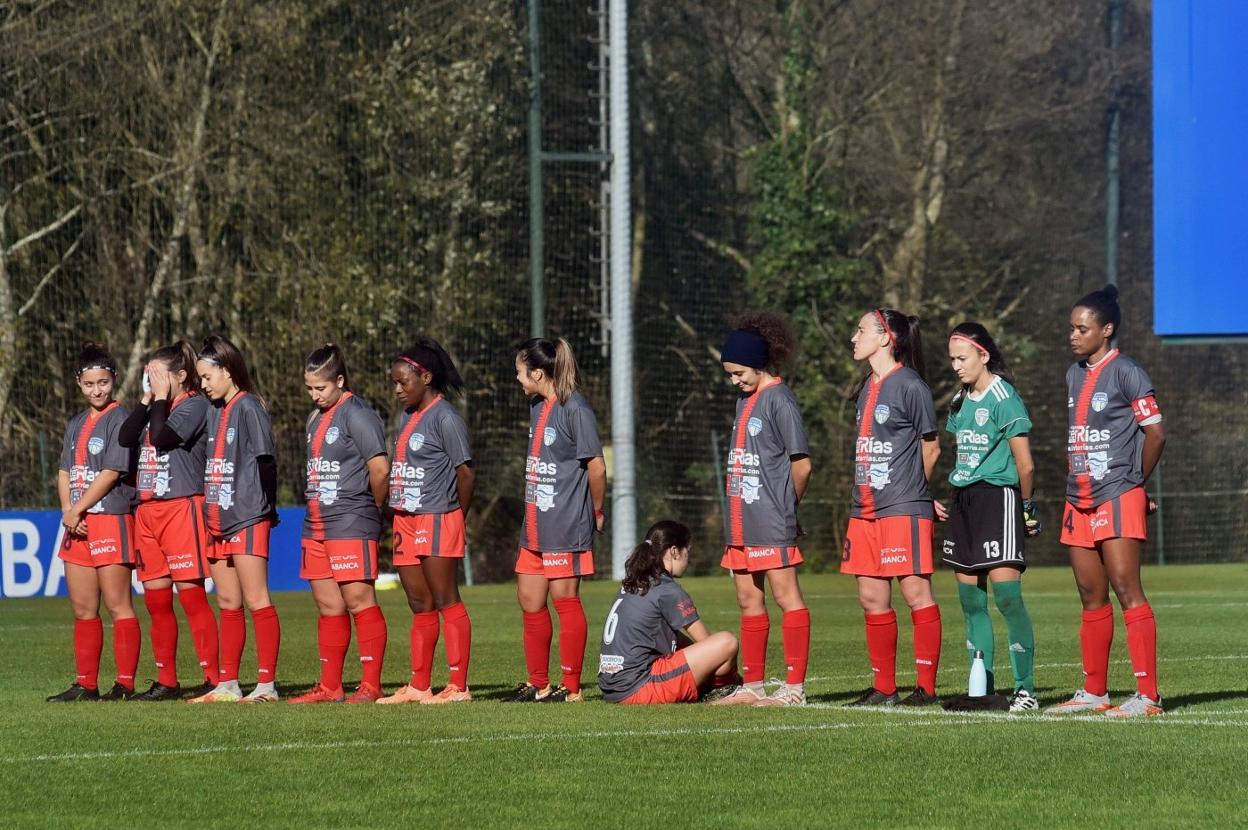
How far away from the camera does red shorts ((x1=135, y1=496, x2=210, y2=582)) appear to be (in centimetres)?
1044

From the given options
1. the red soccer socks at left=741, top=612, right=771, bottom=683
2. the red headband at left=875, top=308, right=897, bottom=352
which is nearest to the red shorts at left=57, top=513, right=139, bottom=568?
the red soccer socks at left=741, top=612, right=771, bottom=683

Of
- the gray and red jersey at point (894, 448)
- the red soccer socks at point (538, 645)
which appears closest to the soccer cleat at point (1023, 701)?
the gray and red jersey at point (894, 448)

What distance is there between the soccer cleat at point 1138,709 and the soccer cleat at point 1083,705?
0.26ft

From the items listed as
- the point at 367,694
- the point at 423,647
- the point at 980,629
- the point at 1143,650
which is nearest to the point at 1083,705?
the point at 1143,650

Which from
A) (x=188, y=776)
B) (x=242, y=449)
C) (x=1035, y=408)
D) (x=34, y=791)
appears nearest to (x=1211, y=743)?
(x=188, y=776)

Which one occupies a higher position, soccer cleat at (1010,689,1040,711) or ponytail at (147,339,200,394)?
ponytail at (147,339,200,394)

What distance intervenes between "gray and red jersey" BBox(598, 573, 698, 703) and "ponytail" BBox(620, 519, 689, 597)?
1.8 inches

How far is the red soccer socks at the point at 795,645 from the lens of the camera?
31.3 ft

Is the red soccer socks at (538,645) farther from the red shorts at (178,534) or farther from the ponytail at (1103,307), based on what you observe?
the ponytail at (1103,307)

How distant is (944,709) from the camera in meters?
9.09

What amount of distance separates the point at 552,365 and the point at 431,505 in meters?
1.02

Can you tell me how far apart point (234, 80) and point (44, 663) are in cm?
1393

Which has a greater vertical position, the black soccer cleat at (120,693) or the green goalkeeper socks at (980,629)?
the green goalkeeper socks at (980,629)

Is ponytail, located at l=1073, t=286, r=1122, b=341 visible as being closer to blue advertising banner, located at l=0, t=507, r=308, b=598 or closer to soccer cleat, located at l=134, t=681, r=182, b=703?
soccer cleat, located at l=134, t=681, r=182, b=703
